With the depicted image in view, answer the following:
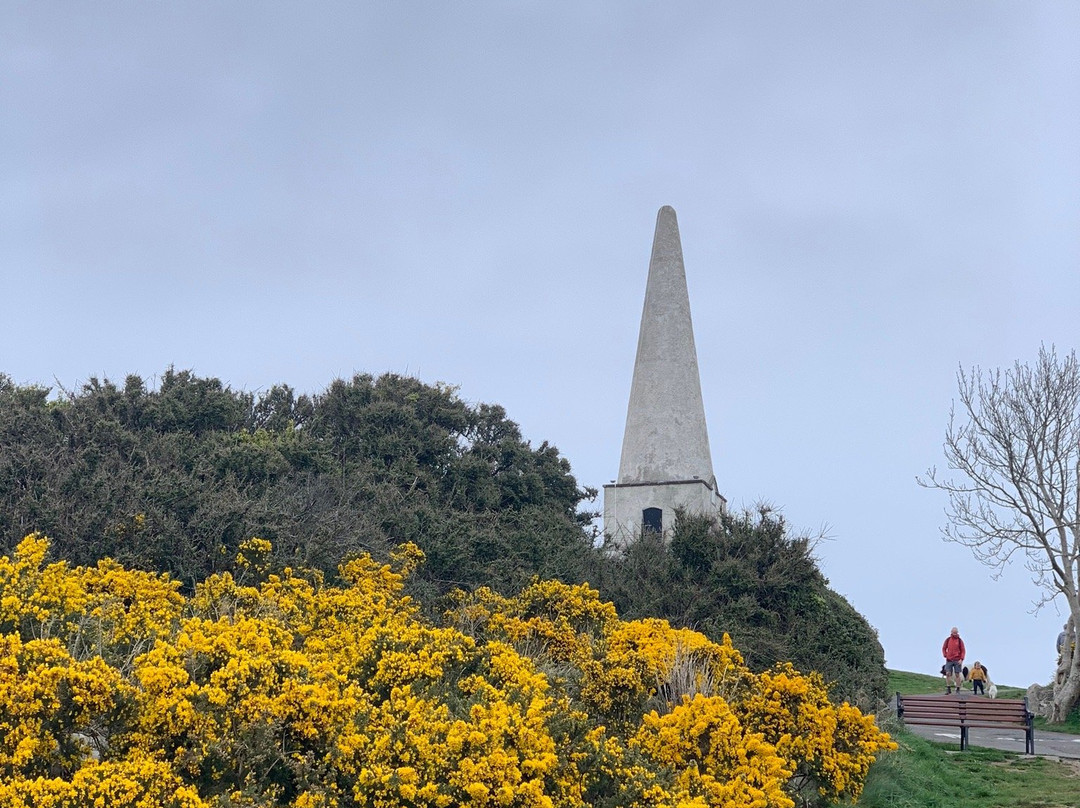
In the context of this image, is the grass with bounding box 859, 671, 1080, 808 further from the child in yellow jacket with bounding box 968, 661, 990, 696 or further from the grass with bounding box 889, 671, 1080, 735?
the child in yellow jacket with bounding box 968, 661, 990, 696

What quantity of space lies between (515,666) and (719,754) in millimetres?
1569

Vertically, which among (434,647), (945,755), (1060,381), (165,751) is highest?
(1060,381)

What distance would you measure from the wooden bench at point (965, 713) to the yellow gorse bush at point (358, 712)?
787cm

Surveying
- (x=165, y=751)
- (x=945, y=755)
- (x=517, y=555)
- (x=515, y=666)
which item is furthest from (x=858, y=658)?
(x=165, y=751)

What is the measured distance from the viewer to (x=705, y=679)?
30.0 ft

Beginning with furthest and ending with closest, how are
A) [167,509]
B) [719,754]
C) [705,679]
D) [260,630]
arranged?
[167,509] → [705,679] → [719,754] → [260,630]

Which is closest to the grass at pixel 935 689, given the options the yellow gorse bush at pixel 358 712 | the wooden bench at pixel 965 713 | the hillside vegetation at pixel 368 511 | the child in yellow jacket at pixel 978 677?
the child in yellow jacket at pixel 978 677

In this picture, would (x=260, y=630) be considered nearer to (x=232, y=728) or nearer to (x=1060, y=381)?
(x=232, y=728)

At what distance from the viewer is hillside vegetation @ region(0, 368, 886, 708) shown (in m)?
12.5

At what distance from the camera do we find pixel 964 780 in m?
12.5

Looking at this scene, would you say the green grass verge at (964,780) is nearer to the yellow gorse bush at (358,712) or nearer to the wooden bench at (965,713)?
the wooden bench at (965,713)

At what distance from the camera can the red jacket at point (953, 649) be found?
23922 millimetres

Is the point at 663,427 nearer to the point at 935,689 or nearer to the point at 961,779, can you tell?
the point at 935,689

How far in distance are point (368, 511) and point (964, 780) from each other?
9118 millimetres
